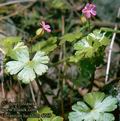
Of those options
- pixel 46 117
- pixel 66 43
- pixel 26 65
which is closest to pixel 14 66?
pixel 26 65

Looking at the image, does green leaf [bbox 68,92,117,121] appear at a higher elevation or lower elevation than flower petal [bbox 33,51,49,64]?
lower

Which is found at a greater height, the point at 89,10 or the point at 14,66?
the point at 89,10

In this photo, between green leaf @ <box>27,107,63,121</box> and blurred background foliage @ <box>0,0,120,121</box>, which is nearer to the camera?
green leaf @ <box>27,107,63,121</box>

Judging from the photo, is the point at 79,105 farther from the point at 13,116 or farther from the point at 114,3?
the point at 114,3

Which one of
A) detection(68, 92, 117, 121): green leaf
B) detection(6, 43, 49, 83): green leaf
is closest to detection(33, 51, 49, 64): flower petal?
detection(6, 43, 49, 83): green leaf

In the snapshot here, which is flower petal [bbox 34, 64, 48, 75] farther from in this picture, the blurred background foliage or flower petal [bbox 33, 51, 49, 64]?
the blurred background foliage

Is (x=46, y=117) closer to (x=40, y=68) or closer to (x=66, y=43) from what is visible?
(x=40, y=68)
